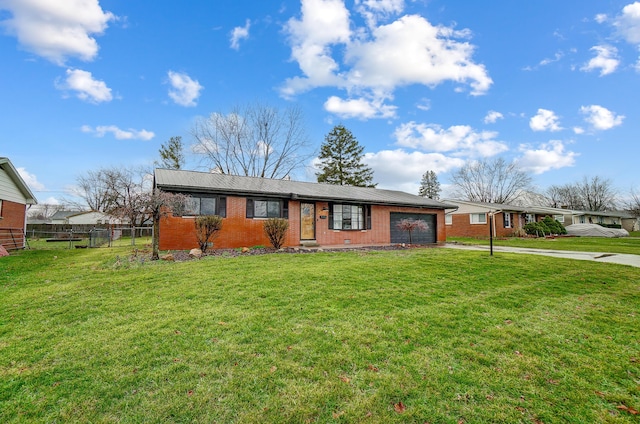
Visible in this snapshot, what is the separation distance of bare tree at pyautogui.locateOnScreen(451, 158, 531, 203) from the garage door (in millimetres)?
30006

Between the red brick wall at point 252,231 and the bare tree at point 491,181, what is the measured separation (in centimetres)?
3247

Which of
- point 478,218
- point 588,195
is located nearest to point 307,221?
point 478,218

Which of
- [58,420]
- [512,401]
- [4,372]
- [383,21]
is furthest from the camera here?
[383,21]

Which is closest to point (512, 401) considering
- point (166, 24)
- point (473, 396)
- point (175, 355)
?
point (473, 396)

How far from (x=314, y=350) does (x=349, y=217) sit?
12.1 meters

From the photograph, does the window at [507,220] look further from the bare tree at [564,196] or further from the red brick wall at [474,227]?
the bare tree at [564,196]

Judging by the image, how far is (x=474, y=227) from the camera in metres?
24.4

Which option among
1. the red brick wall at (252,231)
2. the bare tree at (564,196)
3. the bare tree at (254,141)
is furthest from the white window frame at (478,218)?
the bare tree at (564,196)

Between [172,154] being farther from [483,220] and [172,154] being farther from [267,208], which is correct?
[483,220]

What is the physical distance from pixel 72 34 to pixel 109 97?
18.4ft

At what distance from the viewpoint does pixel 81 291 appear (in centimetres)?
534

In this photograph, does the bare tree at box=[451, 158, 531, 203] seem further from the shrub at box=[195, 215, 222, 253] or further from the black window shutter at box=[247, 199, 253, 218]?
the shrub at box=[195, 215, 222, 253]

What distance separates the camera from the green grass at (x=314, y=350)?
7.61ft

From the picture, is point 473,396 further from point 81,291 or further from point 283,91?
point 283,91
